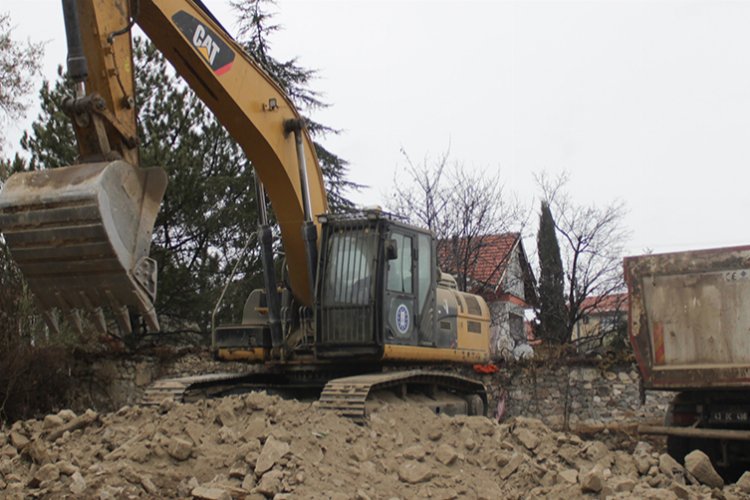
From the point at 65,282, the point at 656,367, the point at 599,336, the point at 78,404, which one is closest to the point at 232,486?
the point at 65,282

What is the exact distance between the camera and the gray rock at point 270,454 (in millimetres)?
6492

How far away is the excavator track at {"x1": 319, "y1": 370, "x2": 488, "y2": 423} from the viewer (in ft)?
26.0

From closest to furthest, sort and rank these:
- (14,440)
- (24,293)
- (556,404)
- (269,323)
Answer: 1. (14,440)
2. (269,323)
3. (24,293)
4. (556,404)

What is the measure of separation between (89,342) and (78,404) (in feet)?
3.78

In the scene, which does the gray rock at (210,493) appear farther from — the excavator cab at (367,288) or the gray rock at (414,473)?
the excavator cab at (367,288)

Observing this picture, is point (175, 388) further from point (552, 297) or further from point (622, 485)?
point (552, 297)

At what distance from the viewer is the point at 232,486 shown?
6.33 m

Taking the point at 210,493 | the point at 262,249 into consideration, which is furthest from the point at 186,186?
the point at 210,493

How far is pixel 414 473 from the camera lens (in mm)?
6895

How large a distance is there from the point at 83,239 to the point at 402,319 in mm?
3976

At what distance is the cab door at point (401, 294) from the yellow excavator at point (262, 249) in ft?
0.06

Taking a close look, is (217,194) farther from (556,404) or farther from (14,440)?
(14,440)

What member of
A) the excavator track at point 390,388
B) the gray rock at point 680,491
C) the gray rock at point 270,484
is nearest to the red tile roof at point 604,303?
the excavator track at point 390,388

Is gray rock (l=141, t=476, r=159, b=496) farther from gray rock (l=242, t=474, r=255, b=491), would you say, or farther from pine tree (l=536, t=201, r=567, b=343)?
pine tree (l=536, t=201, r=567, b=343)
